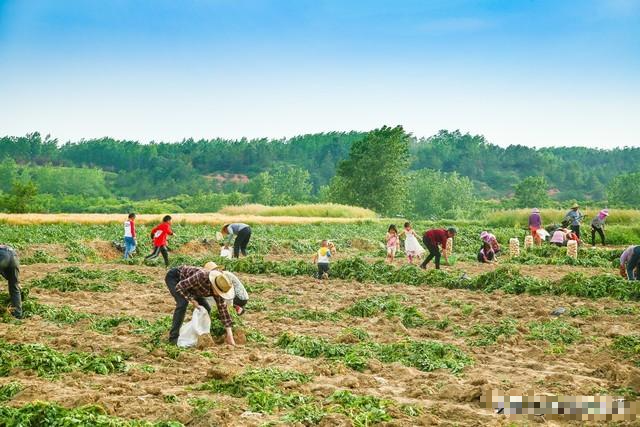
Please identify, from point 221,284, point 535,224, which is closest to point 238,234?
point 535,224

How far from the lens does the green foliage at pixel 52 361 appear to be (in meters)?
9.49

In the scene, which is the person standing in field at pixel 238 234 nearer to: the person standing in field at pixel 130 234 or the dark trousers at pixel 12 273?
the person standing in field at pixel 130 234

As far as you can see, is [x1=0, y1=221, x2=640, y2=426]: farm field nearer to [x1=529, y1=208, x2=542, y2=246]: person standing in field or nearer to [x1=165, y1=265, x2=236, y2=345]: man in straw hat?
[x1=165, y1=265, x2=236, y2=345]: man in straw hat

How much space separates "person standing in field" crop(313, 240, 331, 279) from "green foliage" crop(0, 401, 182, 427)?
40.0 feet

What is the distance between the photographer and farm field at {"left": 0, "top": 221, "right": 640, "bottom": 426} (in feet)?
26.3

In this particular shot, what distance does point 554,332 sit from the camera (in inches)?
485

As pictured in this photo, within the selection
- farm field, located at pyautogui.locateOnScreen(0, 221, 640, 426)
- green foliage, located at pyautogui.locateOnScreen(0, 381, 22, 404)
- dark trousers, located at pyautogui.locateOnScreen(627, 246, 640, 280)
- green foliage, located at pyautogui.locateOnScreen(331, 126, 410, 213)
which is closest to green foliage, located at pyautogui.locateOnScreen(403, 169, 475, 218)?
green foliage, located at pyautogui.locateOnScreen(331, 126, 410, 213)

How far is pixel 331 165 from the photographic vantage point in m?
134

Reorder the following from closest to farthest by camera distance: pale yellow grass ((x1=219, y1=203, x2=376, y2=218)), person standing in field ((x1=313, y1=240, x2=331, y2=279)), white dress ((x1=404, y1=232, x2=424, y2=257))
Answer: person standing in field ((x1=313, y1=240, x2=331, y2=279)), white dress ((x1=404, y1=232, x2=424, y2=257)), pale yellow grass ((x1=219, y1=203, x2=376, y2=218))

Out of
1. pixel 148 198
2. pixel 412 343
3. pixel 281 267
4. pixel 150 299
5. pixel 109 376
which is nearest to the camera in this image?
pixel 109 376

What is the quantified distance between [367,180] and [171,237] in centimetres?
4736

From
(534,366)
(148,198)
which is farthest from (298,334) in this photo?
(148,198)

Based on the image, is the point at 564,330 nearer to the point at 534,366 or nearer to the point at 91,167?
the point at 534,366

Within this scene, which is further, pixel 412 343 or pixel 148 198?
pixel 148 198
